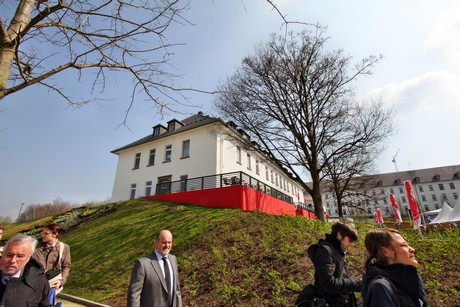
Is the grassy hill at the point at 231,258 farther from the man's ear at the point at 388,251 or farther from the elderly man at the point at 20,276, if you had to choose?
the elderly man at the point at 20,276

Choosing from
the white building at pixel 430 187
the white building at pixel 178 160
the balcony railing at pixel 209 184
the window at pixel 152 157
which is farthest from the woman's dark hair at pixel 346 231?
the white building at pixel 430 187

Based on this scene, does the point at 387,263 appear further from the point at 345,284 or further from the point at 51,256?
the point at 51,256

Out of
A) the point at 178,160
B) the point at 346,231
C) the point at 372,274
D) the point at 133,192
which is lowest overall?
the point at 372,274

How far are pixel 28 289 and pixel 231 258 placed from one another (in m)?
5.93

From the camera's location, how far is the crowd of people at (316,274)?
175 centimetres

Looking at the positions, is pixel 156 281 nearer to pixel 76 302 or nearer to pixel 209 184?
pixel 76 302

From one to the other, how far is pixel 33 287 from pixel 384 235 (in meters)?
3.52

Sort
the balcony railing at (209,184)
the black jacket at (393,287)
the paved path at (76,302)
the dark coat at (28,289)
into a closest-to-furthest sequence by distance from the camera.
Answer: the black jacket at (393,287) < the dark coat at (28,289) < the paved path at (76,302) < the balcony railing at (209,184)

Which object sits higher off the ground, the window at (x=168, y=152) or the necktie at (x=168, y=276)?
the window at (x=168, y=152)

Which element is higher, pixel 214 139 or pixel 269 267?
pixel 214 139

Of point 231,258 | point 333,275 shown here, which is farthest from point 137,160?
point 333,275

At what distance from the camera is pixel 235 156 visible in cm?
2289

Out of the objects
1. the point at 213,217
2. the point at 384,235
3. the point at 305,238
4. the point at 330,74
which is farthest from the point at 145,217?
the point at 384,235

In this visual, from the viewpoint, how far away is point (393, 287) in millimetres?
1709
